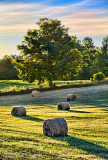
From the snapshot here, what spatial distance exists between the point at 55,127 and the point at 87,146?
1.99 m

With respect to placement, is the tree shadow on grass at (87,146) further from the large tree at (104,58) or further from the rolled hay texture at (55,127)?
the large tree at (104,58)

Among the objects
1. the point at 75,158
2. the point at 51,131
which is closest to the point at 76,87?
the point at 51,131

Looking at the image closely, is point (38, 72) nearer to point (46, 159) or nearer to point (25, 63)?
point (25, 63)

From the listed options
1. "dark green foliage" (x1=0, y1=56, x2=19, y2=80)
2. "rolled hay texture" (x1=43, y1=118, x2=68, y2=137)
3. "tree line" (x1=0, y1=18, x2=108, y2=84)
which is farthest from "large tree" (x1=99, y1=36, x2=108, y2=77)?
"rolled hay texture" (x1=43, y1=118, x2=68, y2=137)

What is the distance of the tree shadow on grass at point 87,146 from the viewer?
977 centimetres

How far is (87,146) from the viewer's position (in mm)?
10656

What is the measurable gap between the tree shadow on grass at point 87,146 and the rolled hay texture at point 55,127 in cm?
33

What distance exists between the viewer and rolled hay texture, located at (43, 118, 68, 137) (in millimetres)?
12133

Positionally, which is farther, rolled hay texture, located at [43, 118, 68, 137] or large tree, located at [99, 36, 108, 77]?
large tree, located at [99, 36, 108, 77]

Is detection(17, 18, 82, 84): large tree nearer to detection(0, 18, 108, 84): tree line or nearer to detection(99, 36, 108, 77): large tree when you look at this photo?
detection(0, 18, 108, 84): tree line

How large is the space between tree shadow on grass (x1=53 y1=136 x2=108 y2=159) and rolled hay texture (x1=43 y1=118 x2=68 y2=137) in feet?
Result: 1.09

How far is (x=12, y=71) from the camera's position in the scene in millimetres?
91688

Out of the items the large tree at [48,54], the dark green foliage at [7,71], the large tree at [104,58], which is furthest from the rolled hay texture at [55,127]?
the dark green foliage at [7,71]

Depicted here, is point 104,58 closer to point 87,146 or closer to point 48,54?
point 48,54
